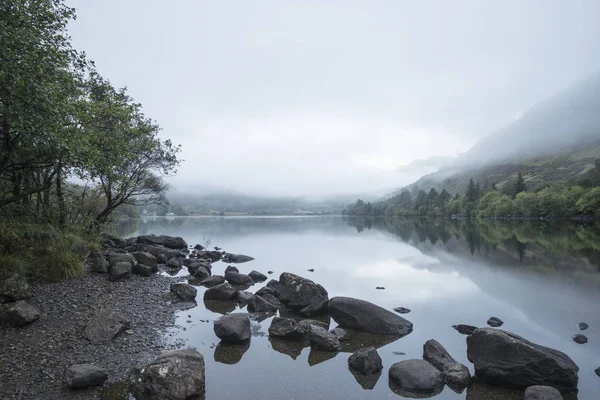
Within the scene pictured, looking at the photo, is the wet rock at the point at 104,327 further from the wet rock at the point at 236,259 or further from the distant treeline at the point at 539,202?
the distant treeline at the point at 539,202

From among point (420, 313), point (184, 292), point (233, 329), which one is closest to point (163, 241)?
point (184, 292)

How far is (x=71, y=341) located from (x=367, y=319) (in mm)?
11891

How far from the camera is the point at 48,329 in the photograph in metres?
11.9

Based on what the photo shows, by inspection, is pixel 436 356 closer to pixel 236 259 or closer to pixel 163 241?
pixel 236 259

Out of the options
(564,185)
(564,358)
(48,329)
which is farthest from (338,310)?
(564,185)

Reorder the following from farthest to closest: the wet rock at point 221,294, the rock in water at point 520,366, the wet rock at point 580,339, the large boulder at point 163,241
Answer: the large boulder at point 163,241, the wet rock at point 221,294, the wet rock at point 580,339, the rock in water at point 520,366

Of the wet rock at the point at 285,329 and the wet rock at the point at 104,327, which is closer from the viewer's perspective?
the wet rock at the point at 104,327

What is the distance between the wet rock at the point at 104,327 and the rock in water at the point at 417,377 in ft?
33.6

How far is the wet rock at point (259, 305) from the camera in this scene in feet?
60.2

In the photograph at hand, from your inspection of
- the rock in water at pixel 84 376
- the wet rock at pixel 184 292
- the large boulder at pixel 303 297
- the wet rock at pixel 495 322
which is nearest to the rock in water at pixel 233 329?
the large boulder at pixel 303 297

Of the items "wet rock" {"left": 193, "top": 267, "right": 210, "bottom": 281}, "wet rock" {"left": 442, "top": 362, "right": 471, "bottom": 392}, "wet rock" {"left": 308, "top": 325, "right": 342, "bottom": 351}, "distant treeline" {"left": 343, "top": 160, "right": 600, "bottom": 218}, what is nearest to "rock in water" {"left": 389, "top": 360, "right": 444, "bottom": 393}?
"wet rock" {"left": 442, "top": 362, "right": 471, "bottom": 392}

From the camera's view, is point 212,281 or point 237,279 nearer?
point 212,281

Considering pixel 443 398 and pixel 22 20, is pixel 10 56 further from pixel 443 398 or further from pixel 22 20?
pixel 443 398

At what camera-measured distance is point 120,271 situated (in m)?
21.1
